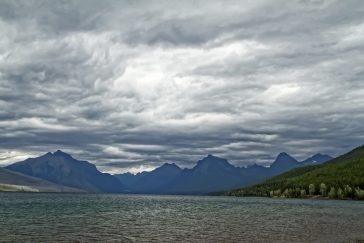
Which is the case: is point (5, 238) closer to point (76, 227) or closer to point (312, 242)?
point (76, 227)

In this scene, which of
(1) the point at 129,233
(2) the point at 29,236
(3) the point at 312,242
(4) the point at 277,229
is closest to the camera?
(3) the point at 312,242

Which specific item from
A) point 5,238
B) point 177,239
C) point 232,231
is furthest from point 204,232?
point 5,238

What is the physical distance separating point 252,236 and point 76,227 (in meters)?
36.2

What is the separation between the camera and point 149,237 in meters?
70.2

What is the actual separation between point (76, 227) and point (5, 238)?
19249 mm

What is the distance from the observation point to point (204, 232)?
77562 mm

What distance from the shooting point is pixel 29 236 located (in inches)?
2719

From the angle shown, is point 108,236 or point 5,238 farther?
point 108,236

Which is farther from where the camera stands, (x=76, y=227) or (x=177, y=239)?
(x=76, y=227)

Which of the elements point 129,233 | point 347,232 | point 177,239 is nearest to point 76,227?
point 129,233

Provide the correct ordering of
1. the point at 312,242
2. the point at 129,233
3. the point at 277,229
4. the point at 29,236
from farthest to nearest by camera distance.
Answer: the point at 277,229, the point at 129,233, the point at 29,236, the point at 312,242

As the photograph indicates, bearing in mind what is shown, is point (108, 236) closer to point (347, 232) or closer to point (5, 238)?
point (5, 238)

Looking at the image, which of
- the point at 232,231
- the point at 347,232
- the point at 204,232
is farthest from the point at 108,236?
the point at 347,232

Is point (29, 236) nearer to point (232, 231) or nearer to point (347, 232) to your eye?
point (232, 231)
